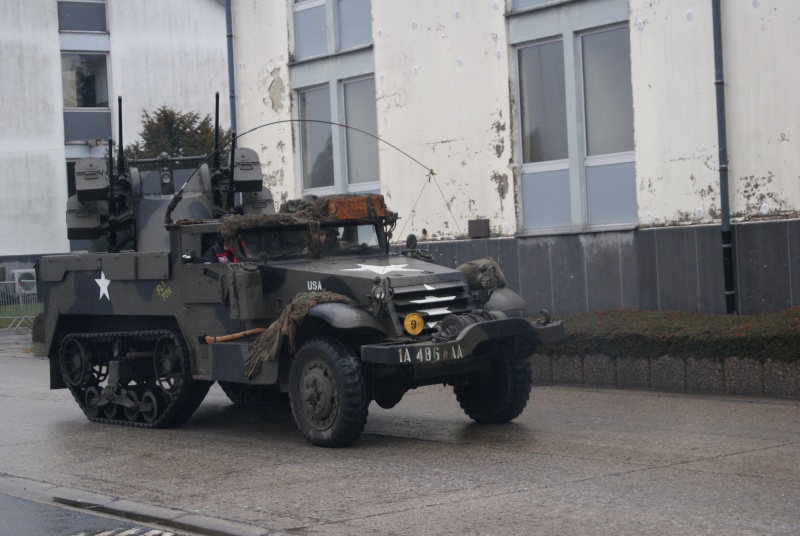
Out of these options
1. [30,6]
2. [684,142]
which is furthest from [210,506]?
[30,6]

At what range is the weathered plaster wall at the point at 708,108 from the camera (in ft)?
45.5

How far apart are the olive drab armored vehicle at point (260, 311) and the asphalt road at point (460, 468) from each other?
1.32 ft

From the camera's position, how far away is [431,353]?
9305 millimetres

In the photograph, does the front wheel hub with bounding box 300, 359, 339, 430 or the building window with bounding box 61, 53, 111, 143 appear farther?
the building window with bounding box 61, 53, 111, 143

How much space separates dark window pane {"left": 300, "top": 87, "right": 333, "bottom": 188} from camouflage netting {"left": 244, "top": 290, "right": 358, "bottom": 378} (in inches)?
421

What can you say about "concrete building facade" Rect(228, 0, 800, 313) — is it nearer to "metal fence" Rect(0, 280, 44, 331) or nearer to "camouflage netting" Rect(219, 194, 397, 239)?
"camouflage netting" Rect(219, 194, 397, 239)

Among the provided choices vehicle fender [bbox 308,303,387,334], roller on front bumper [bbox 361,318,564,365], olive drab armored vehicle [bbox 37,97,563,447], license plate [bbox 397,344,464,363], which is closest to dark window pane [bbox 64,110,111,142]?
olive drab armored vehicle [bbox 37,97,563,447]

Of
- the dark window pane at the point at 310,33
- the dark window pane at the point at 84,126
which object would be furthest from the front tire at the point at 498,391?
the dark window pane at the point at 84,126

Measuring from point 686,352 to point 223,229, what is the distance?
17.0ft

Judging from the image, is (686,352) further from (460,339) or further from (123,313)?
(123,313)

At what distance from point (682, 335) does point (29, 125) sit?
26440 mm

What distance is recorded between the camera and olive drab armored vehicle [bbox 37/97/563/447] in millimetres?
9805

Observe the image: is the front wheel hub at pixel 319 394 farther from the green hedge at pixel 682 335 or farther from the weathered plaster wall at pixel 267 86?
the weathered plaster wall at pixel 267 86

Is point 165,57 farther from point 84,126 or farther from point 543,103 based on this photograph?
point 543,103
